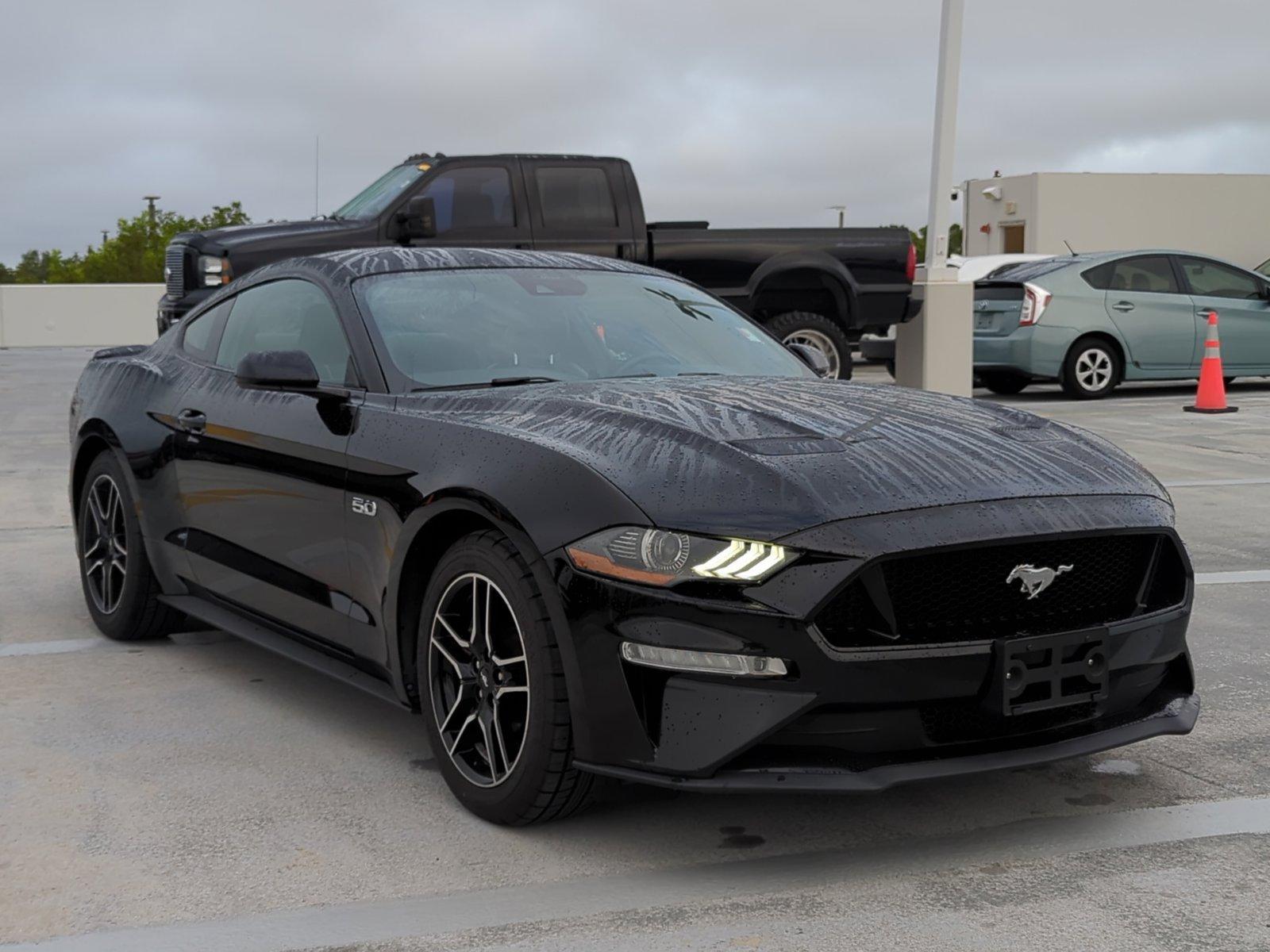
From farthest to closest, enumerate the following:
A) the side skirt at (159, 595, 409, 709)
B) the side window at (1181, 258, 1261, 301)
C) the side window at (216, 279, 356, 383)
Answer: the side window at (1181, 258, 1261, 301) < the side window at (216, 279, 356, 383) < the side skirt at (159, 595, 409, 709)

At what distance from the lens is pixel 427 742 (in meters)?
4.48

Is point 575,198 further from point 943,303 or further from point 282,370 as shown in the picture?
point 282,370

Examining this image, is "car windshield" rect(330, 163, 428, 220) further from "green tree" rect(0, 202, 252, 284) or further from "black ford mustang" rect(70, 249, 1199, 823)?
"green tree" rect(0, 202, 252, 284)

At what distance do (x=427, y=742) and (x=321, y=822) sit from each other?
71cm

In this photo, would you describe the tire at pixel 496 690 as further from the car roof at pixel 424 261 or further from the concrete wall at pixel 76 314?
the concrete wall at pixel 76 314

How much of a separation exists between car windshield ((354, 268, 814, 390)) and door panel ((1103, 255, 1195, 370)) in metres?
11.5

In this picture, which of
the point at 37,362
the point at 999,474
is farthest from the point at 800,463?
the point at 37,362

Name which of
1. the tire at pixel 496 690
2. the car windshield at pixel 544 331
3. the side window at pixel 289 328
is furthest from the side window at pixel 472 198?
the tire at pixel 496 690

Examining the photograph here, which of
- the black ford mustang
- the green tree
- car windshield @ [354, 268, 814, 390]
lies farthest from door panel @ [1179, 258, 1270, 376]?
the green tree

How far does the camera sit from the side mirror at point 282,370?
14.5 ft

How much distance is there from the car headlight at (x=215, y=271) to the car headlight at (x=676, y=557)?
10.1 meters

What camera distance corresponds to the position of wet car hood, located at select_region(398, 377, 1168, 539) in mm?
3344

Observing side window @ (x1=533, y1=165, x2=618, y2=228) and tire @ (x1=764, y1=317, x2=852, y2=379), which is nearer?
side window @ (x1=533, y1=165, x2=618, y2=228)

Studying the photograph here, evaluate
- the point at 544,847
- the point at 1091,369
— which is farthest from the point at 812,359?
the point at 1091,369
